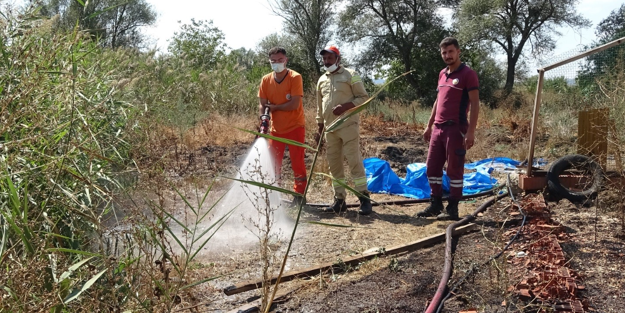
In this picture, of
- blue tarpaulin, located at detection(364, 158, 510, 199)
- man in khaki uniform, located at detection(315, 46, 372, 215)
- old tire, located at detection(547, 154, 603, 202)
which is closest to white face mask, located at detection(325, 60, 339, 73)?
man in khaki uniform, located at detection(315, 46, 372, 215)

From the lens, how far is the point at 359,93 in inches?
223

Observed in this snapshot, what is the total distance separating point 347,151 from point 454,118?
1220 millimetres

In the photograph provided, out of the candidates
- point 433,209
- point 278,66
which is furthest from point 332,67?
point 433,209

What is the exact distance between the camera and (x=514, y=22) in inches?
1043

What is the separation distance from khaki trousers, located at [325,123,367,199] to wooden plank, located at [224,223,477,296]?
4.01 feet

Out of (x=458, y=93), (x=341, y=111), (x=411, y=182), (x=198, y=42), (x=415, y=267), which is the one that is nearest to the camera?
(x=415, y=267)

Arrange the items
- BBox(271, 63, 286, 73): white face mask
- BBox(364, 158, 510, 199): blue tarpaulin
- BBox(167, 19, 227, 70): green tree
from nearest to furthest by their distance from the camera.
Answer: BBox(271, 63, 286, 73): white face mask → BBox(364, 158, 510, 199): blue tarpaulin → BBox(167, 19, 227, 70): green tree

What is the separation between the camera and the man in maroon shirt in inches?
202

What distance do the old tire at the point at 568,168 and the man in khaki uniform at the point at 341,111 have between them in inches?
79.2

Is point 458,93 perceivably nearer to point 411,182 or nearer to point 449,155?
point 449,155

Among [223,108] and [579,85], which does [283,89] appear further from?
[579,85]

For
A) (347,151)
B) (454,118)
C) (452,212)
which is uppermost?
(454,118)

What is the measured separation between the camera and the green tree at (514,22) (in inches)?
1041

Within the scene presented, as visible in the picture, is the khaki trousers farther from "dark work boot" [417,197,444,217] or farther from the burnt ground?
"dark work boot" [417,197,444,217]
